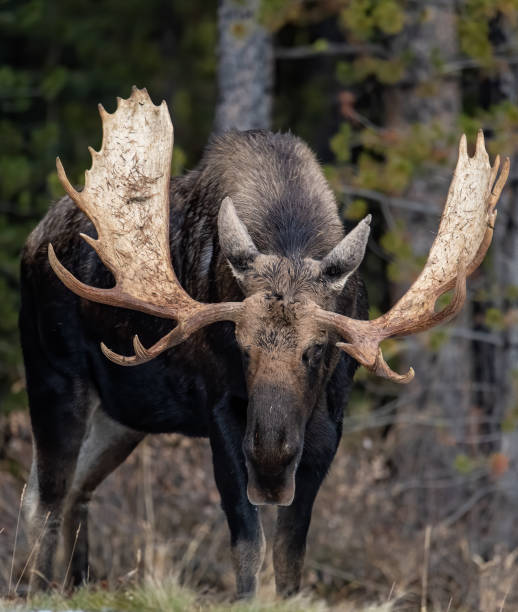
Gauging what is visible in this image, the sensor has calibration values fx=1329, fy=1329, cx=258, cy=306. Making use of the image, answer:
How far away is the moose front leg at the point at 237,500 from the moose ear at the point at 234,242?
2.54 ft

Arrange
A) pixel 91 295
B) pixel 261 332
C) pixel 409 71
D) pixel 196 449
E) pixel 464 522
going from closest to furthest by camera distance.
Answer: pixel 261 332 < pixel 91 295 < pixel 196 449 < pixel 464 522 < pixel 409 71

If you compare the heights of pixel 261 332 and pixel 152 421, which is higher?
pixel 261 332

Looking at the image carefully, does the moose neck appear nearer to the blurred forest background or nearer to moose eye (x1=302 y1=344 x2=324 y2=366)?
moose eye (x1=302 y1=344 x2=324 y2=366)

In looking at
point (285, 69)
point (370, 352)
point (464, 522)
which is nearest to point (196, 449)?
point (464, 522)

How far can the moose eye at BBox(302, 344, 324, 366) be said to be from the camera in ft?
20.1

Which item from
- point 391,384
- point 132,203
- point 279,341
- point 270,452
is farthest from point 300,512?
point 391,384

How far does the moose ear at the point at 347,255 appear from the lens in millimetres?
6266

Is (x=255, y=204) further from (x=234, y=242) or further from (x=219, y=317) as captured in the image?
(x=219, y=317)

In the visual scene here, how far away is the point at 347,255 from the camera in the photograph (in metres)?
6.28

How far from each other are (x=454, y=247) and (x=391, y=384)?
694 centimetres

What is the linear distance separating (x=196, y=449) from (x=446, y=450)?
8.60ft

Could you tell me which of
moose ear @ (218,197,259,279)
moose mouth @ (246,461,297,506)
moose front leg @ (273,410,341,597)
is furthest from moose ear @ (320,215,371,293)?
moose mouth @ (246,461,297,506)

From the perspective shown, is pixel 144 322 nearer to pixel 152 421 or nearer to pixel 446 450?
pixel 152 421

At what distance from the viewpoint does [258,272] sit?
6.36 meters
